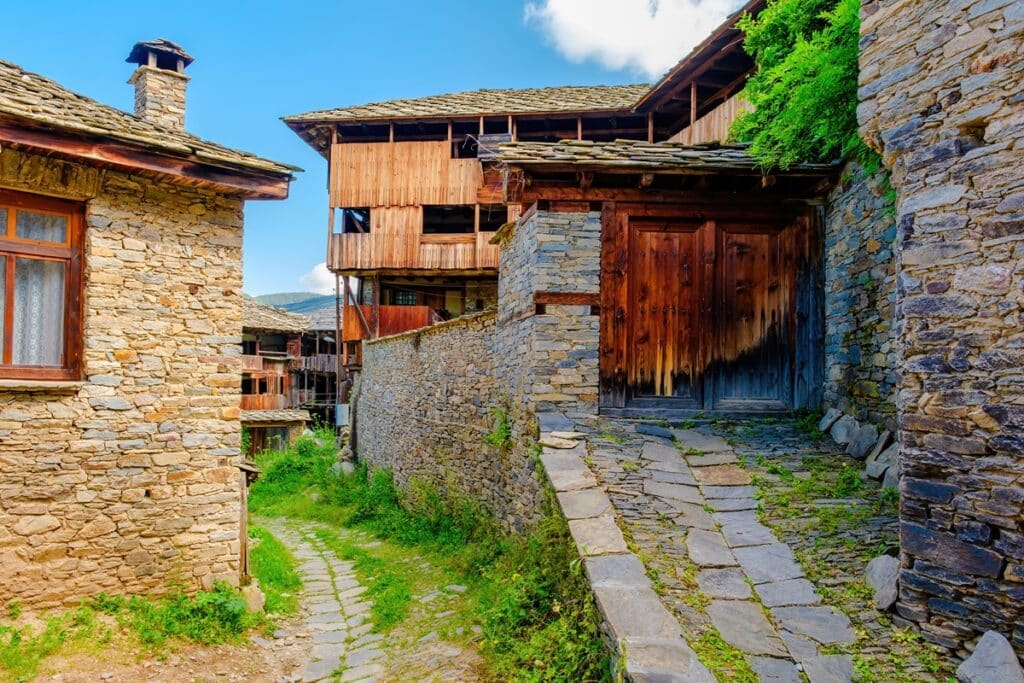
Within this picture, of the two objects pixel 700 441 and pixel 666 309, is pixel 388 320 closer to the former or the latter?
pixel 666 309

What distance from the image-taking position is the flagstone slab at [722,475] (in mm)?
5934

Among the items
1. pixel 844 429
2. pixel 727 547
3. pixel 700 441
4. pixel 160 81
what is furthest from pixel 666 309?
pixel 160 81

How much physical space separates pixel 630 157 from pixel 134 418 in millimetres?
5897

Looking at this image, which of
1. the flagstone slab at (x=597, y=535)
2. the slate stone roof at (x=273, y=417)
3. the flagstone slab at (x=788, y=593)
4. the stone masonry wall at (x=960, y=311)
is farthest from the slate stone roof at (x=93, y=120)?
the slate stone roof at (x=273, y=417)

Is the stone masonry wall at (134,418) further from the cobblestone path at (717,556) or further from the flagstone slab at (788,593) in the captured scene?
the flagstone slab at (788,593)

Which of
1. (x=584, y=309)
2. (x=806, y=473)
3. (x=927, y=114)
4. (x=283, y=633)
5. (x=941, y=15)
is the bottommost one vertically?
(x=283, y=633)

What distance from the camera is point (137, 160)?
5949 mm

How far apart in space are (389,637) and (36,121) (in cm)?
585

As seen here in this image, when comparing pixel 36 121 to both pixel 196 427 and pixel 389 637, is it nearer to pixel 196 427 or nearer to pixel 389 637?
pixel 196 427

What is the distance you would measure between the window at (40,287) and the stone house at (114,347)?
0.5 inches

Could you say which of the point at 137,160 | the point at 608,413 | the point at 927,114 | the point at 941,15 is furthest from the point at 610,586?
the point at 137,160

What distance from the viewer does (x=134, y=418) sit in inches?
240

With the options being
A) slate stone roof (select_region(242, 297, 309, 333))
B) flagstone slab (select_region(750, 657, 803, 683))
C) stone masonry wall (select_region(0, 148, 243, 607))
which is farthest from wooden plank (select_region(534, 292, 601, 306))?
slate stone roof (select_region(242, 297, 309, 333))

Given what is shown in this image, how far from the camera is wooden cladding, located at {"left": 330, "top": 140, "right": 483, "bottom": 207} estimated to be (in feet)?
56.1
